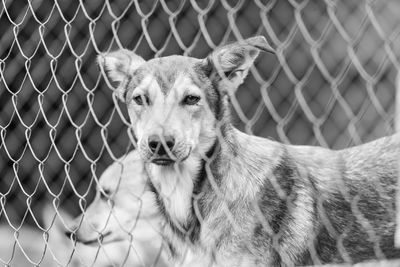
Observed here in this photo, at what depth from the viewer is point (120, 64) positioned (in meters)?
3.61

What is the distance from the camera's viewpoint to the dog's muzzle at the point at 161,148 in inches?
120

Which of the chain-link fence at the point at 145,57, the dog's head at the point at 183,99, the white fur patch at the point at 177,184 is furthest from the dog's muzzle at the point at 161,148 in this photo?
the chain-link fence at the point at 145,57

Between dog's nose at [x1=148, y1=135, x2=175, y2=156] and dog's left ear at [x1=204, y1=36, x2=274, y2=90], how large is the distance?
0.39 meters

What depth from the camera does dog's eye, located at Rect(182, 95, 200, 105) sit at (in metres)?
3.23

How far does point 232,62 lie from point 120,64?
2.28ft

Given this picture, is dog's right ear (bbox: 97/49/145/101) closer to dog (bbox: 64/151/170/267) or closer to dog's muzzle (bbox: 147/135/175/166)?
dog's muzzle (bbox: 147/135/175/166)

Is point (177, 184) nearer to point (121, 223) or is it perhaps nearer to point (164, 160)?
point (164, 160)

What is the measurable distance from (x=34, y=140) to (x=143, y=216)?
1.39 meters

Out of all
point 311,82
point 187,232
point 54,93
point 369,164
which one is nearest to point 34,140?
point 54,93

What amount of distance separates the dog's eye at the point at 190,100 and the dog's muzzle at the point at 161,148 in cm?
22

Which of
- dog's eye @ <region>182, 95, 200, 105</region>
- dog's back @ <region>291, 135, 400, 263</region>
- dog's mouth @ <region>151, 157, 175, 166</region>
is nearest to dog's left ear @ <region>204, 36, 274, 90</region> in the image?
dog's eye @ <region>182, 95, 200, 105</region>

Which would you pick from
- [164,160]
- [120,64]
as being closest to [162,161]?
[164,160]

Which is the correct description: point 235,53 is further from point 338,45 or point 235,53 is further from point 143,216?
point 143,216

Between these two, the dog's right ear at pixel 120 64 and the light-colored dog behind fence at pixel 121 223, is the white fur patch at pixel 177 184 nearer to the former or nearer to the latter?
the dog's right ear at pixel 120 64
